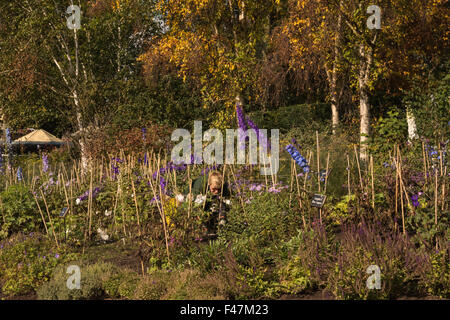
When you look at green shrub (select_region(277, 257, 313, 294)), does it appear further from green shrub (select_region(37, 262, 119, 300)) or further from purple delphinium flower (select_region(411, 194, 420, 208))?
green shrub (select_region(37, 262, 119, 300))

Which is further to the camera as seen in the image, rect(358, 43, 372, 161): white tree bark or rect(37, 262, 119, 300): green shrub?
rect(358, 43, 372, 161): white tree bark

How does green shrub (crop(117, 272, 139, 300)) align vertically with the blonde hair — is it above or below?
below

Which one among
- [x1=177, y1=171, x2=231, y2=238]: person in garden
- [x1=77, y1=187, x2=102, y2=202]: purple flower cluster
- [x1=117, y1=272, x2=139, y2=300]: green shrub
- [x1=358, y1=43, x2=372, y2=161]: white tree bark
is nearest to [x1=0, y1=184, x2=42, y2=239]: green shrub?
[x1=77, y1=187, x2=102, y2=202]: purple flower cluster

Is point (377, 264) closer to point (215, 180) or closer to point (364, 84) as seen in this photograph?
point (215, 180)

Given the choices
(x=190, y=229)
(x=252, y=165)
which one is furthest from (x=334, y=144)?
(x=190, y=229)

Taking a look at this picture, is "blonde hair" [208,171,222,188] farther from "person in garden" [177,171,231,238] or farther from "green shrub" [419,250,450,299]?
"green shrub" [419,250,450,299]

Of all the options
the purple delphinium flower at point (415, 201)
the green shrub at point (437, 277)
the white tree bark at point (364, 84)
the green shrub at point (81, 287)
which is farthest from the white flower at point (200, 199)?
the white tree bark at point (364, 84)

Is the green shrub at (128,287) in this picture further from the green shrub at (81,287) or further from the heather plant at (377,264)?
the heather plant at (377,264)

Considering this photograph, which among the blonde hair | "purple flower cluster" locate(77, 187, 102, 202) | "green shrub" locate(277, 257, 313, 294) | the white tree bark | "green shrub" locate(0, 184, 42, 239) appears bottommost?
"green shrub" locate(277, 257, 313, 294)

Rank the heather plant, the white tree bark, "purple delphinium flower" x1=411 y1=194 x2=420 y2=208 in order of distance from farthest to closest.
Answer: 1. the white tree bark
2. "purple delphinium flower" x1=411 y1=194 x2=420 y2=208
3. the heather plant

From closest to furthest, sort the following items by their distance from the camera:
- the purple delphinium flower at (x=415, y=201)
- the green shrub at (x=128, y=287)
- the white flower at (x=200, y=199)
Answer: the green shrub at (x=128, y=287)
the purple delphinium flower at (x=415, y=201)
the white flower at (x=200, y=199)

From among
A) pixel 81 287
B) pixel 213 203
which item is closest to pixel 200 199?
pixel 213 203

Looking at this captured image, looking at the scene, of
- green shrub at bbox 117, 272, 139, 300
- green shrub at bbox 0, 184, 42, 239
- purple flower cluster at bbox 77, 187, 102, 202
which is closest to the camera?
green shrub at bbox 117, 272, 139, 300
